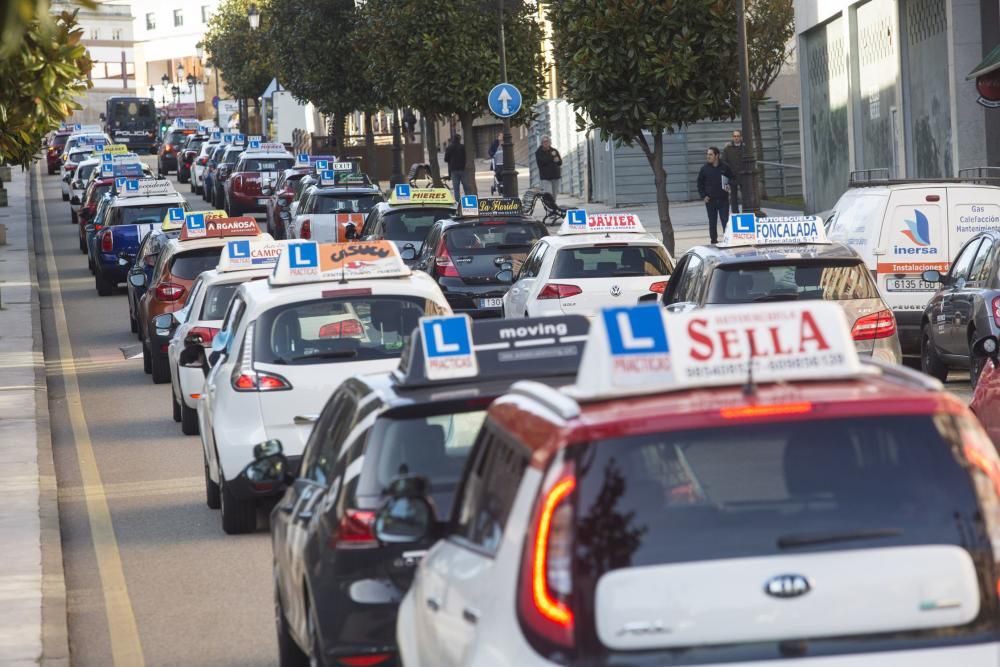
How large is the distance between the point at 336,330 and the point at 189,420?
5699mm

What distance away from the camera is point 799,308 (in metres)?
5.15

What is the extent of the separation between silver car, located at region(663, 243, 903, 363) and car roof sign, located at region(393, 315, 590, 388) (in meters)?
6.54

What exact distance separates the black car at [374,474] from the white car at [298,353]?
11.2 ft

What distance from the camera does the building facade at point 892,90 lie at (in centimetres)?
3130

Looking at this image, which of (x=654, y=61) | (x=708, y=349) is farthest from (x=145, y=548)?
(x=654, y=61)

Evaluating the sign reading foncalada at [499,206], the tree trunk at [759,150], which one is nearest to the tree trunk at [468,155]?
the tree trunk at [759,150]

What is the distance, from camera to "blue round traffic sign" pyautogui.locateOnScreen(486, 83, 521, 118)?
35.9 meters

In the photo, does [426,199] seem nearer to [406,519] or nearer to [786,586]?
[406,519]

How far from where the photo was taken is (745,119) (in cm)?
2691

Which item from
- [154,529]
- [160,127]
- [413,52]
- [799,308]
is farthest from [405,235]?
[160,127]

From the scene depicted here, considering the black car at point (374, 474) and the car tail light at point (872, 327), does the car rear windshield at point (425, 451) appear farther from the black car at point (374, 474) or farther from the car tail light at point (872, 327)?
the car tail light at point (872, 327)

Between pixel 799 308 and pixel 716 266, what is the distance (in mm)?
9684

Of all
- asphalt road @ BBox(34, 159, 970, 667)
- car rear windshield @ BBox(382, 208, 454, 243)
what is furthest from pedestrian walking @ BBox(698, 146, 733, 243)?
asphalt road @ BBox(34, 159, 970, 667)

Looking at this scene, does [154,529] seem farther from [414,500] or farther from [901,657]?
[901,657]
